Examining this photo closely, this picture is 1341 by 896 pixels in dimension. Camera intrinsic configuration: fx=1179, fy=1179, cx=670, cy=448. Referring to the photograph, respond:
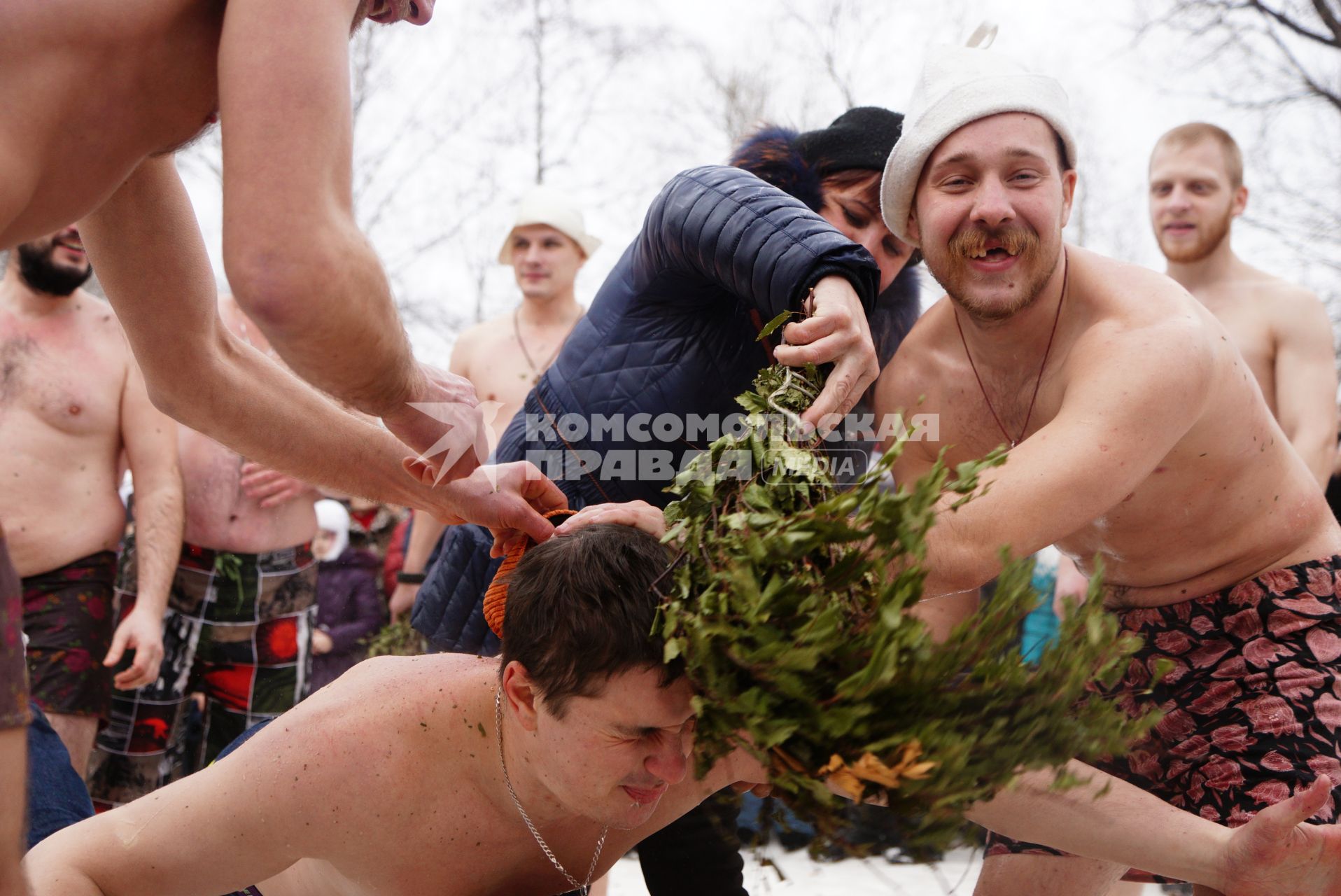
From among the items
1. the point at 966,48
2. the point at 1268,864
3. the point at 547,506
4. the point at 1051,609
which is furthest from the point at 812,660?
the point at 1051,609

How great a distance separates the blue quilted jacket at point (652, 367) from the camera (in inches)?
96.1

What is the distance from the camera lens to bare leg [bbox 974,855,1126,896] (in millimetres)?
2795

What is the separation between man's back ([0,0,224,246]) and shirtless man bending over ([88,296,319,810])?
10.3 ft

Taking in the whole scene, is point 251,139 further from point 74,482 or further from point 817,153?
point 74,482

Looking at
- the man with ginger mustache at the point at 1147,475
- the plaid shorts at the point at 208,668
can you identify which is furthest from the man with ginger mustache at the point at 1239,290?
the plaid shorts at the point at 208,668

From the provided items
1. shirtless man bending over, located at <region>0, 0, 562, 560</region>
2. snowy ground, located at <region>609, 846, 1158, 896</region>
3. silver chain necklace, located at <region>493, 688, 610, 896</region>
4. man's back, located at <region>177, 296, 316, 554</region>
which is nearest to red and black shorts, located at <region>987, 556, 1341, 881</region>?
silver chain necklace, located at <region>493, 688, 610, 896</region>

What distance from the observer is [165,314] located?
2.15 metres

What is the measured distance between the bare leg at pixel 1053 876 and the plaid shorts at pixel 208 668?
287 cm

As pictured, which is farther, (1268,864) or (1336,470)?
(1336,470)

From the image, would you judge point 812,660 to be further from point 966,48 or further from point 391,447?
point 966,48

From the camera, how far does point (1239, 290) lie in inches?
189

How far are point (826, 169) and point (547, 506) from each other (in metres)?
1.27

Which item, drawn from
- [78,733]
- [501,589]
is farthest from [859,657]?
[78,733]

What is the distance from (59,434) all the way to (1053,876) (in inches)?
144
